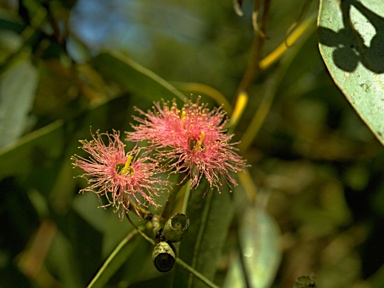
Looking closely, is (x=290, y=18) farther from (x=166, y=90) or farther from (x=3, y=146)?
(x=3, y=146)

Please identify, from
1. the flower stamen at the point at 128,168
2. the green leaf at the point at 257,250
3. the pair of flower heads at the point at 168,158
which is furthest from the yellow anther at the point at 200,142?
the green leaf at the point at 257,250

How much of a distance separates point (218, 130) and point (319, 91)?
79cm

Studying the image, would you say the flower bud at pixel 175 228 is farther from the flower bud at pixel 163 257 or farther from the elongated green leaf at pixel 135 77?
the elongated green leaf at pixel 135 77

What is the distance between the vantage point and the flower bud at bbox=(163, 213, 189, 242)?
2.92 feet

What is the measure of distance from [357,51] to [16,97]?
2.74ft

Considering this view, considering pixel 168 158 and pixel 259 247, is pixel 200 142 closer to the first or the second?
pixel 168 158

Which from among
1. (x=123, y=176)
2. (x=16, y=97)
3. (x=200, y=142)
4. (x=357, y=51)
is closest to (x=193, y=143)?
(x=200, y=142)

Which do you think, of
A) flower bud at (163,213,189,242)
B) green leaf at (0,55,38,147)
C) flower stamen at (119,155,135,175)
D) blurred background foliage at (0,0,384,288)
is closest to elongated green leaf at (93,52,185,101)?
blurred background foliage at (0,0,384,288)

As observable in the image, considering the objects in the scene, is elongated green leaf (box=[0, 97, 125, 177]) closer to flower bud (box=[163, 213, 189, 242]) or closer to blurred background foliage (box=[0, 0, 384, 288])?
blurred background foliage (box=[0, 0, 384, 288])

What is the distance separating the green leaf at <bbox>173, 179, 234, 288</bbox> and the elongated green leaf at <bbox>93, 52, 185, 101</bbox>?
230 mm

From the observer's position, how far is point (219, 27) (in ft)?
7.25

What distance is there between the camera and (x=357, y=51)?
0.97 meters

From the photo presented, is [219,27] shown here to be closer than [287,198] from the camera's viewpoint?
No

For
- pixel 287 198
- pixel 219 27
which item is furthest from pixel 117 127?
pixel 219 27
